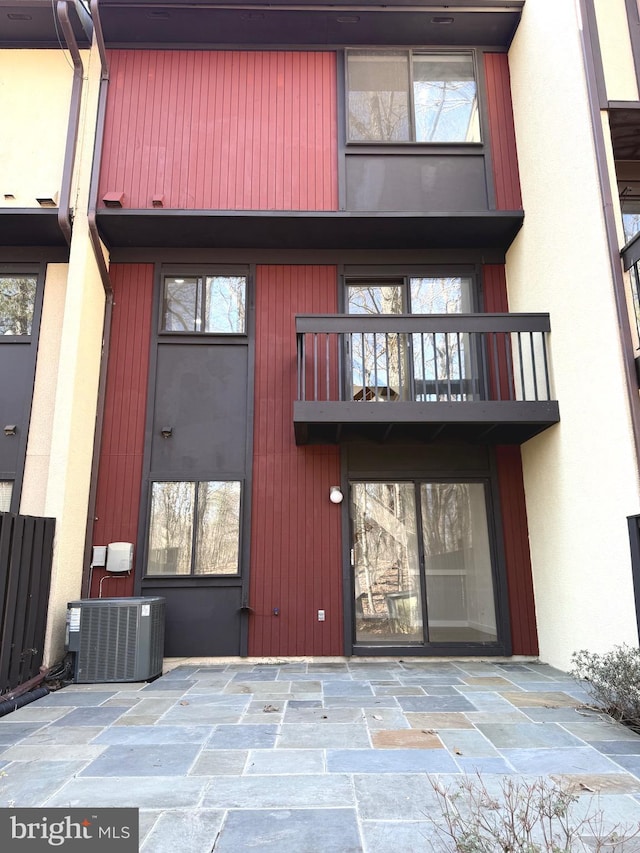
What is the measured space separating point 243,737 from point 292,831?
4.24 ft

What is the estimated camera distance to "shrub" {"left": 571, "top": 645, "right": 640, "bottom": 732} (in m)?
3.75

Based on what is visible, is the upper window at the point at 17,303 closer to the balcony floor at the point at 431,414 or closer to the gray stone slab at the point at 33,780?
the balcony floor at the point at 431,414

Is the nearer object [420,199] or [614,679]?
[614,679]

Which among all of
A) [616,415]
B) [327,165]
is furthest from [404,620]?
[327,165]

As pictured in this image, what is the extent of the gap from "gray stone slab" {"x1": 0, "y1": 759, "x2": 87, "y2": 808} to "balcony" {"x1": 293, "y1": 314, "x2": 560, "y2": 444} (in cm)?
346

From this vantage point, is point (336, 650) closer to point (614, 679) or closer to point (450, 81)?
point (614, 679)

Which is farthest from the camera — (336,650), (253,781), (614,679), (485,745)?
(336,650)

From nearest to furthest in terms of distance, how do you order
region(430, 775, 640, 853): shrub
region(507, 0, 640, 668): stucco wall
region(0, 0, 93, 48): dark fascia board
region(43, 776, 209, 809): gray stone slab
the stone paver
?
region(430, 775, 640, 853): shrub < the stone paver < region(43, 776, 209, 809): gray stone slab < region(507, 0, 640, 668): stucco wall < region(0, 0, 93, 48): dark fascia board

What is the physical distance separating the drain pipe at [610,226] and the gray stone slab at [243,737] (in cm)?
348

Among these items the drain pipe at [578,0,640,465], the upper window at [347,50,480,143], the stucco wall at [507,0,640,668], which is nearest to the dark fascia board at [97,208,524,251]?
the stucco wall at [507,0,640,668]

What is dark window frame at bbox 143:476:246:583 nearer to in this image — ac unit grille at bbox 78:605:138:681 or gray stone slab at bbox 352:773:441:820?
ac unit grille at bbox 78:605:138:681

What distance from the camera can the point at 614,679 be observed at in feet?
12.6

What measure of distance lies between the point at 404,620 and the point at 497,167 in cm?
571

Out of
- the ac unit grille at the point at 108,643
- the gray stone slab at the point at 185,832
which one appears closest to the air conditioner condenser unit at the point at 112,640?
the ac unit grille at the point at 108,643
